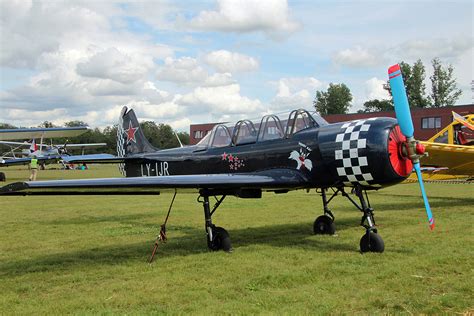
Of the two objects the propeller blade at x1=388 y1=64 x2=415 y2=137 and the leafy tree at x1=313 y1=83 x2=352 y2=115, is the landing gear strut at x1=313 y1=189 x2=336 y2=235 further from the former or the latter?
the leafy tree at x1=313 y1=83 x2=352 y2=115

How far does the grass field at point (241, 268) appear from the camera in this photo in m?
4.33

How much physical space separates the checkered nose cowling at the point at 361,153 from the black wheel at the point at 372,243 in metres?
0.75

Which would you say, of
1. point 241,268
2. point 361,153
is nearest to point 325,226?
point 361,153

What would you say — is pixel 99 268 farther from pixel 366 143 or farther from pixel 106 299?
pixel 366 143

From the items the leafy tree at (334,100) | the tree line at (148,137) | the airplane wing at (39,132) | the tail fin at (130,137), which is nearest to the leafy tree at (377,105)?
the leafy tree at (334,100)

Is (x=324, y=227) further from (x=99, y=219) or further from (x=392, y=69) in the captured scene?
(x=99, y=219)

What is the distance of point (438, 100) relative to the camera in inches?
3334

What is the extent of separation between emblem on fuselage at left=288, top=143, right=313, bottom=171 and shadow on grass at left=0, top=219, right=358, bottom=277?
1.31 m

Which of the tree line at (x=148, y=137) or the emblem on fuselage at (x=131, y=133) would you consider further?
the tree line at (x=148, y=137)

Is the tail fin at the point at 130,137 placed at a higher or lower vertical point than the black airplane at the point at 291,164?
higher

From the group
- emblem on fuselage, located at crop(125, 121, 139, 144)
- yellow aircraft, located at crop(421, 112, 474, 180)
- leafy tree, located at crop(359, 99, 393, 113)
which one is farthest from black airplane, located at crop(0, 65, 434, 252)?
leafy tree, located at crop(359, 99, 393, 113)

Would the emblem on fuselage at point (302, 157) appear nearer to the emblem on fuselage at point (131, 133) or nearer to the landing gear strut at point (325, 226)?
the landing gear strut at point (325, 226)

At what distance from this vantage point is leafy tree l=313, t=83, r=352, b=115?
10388 cm

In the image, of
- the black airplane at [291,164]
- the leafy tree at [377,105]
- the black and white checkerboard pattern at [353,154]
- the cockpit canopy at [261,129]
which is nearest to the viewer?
the black airplane at [291,164]
